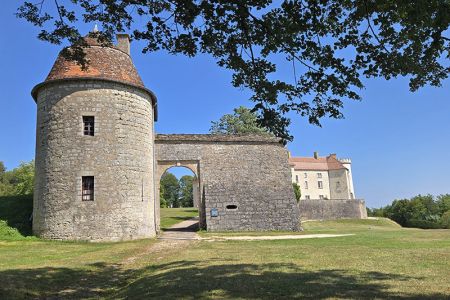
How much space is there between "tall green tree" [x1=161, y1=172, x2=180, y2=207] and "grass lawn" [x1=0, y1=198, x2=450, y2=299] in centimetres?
7281

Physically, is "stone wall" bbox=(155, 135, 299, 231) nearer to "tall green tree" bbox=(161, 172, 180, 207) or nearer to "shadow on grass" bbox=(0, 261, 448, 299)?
"shadow on grass" bbox=(0, 261, 448, 299)

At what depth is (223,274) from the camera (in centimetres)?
802

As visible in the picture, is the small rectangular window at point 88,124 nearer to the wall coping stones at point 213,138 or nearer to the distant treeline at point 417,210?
the wall coping stones at point 213,138

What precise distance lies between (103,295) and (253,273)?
306cm

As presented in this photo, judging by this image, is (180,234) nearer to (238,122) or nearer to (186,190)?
(238,122)

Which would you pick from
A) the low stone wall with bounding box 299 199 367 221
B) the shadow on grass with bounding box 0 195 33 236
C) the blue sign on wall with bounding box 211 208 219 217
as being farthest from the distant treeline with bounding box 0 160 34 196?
the low stone wall with bounding box 299 199 367 221

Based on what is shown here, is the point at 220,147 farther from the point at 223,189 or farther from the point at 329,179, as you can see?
the point at 329,179

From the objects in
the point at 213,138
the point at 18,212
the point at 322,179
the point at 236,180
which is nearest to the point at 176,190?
the point at 322,179

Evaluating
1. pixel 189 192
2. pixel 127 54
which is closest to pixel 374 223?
pixel 127 54

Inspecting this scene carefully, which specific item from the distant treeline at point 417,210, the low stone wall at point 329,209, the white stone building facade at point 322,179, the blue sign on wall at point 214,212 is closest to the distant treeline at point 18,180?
the blue sign on wall at point 214,212

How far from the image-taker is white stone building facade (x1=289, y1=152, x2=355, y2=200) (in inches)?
2677

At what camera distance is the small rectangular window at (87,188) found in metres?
16.5

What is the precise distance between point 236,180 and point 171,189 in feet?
217

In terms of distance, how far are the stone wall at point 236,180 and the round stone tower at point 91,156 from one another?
15.9ft
